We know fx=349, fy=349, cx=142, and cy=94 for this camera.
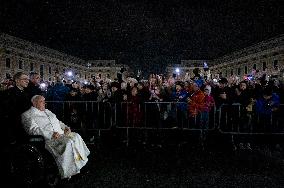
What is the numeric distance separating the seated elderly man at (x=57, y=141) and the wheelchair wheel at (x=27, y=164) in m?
0.42

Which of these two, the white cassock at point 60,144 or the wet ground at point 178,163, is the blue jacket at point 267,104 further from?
the white cassock at point 60,144

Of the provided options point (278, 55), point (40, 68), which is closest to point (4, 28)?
point (40, 68)

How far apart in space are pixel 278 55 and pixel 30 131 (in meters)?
52.8

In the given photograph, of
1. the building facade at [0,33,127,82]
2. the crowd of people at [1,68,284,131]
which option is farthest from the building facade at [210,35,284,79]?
the crowd of people at [1,68,284,131]

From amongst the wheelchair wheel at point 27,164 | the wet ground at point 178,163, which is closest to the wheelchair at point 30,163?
the wheelchair wheel at point 27,164

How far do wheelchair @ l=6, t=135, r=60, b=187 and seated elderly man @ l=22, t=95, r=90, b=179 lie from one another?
18cm

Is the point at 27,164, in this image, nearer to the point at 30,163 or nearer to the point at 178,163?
the point at 30,163

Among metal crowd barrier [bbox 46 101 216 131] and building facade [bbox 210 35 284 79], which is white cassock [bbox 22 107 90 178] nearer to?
metal crowd barrier [bbox 46 101 216 131]

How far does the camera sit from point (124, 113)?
10352mm

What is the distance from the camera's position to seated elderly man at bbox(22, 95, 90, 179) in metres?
6.19

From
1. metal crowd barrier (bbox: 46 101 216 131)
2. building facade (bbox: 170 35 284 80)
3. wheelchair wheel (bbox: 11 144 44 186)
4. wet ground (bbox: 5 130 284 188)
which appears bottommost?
wet ground (bbox: 5 130 284 188)

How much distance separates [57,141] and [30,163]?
0.66 m

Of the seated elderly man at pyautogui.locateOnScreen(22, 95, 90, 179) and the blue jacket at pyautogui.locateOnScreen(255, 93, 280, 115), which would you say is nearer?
the seated elderly man at pyautogui.locateOnScreen(22, 95, 90, 179)

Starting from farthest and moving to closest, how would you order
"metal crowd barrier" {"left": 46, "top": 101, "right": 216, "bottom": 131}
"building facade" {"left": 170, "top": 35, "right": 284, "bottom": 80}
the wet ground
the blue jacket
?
"building facade" {"left": 170, "top": 35, "right": 284, "bottom": 80}, "metal crowd barrier" {"left": 46, "top": 101, "right": 216, "bottom": 131}, the blue jacket, the wet ground
